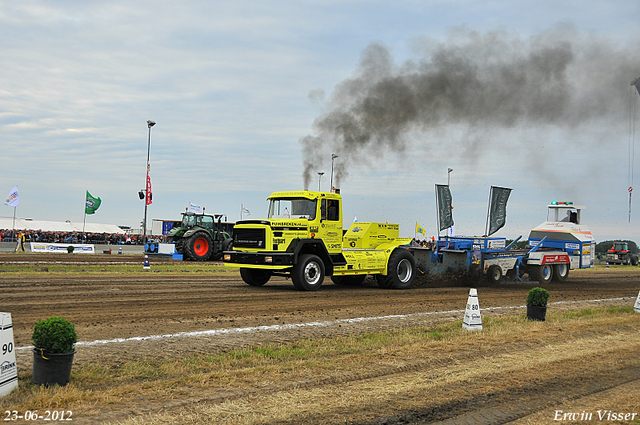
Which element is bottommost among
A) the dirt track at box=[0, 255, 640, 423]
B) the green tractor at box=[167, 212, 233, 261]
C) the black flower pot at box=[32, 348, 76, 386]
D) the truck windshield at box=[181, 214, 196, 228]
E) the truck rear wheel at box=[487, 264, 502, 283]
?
the dirt track at box=[0, 255, 640, 423]

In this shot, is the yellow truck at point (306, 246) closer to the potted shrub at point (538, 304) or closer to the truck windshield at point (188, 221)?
the potted shrub at point (538, 304)

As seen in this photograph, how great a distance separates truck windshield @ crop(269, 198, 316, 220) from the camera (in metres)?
15.4

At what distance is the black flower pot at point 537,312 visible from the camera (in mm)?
10969

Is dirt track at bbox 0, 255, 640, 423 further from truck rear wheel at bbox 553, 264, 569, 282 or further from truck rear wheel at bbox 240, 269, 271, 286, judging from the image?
truck rear wheel at bbox 553, 264, 569, 282

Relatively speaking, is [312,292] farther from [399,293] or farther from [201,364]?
[201,364]

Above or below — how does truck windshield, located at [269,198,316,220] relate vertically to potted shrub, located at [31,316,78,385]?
above

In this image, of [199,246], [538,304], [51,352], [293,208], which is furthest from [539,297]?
[199,246]

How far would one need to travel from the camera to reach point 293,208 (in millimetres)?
15469

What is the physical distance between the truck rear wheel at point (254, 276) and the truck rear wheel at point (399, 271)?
3.67 metres

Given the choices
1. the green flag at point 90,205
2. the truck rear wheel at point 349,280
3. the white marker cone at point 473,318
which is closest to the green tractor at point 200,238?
the truck rear wheel at point 349,280

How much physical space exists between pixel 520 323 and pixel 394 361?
460cm

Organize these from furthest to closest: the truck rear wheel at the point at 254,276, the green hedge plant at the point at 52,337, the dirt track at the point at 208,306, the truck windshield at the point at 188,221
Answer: the truck windshield at the point at 188,221 < the truck rear wheel at the point at 254,276 < the dirt track at the point at 208,306 < the green hedge plant at the point at 52,337

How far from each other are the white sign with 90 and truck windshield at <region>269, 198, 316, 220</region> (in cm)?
1046

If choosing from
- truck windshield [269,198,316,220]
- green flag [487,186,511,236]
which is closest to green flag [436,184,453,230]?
green flag [487,186,511,236]
